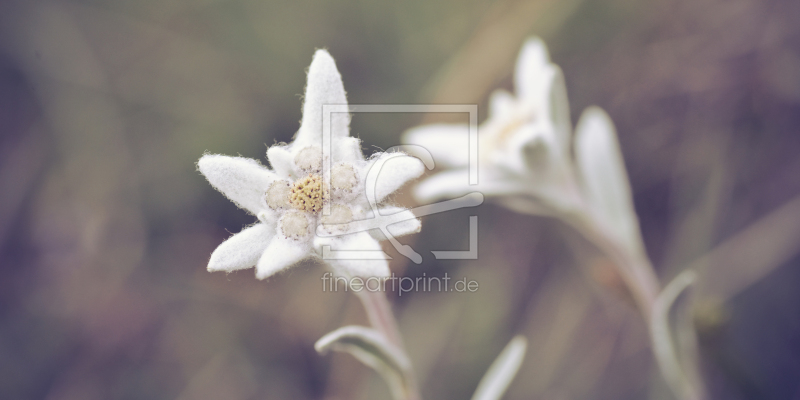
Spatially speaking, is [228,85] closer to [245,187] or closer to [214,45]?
[214,45]

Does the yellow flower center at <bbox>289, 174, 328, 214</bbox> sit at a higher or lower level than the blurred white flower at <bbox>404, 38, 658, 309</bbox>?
lower

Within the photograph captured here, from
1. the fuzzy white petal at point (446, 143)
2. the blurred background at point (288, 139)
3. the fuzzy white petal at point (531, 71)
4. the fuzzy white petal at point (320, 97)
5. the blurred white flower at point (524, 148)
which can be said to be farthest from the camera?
the blurred background at point (288, 139)

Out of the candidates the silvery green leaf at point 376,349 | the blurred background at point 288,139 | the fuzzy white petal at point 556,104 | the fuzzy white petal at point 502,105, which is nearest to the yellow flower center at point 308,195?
the silvery green leaf at point 376,349

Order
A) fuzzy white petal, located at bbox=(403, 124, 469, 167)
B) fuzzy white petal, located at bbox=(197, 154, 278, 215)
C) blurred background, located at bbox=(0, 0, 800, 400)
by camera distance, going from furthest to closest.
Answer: blurred background, located at bbox=(0, 0, 800, 400), fuzzy white petal, located at bbox=(403, 124, 469, 167), fuzzy white petal, located at bbox=(197, 154, 278, 215)

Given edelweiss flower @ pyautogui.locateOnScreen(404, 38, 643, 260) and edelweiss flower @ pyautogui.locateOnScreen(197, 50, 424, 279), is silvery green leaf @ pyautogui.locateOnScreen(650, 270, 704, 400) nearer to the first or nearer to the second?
edelweiss flower @ pyautogui.locateOnScreen(404, 38, 643, 260)

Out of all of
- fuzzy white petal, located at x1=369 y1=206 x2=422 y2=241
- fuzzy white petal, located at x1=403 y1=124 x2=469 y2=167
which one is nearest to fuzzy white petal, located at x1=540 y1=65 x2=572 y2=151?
fuzzy white petal, located at x1=403 y1=124 x2=469 y2=167

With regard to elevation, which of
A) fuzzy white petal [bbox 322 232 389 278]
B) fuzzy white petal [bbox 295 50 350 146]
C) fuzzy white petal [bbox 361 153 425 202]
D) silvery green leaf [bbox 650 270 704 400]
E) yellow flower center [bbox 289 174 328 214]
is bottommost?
silvery green leaf [bbox 650 270 704 400]

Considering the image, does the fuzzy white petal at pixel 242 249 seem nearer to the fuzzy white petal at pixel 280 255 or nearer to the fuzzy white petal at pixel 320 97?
the fuzzy white petal at pixel 280 255
